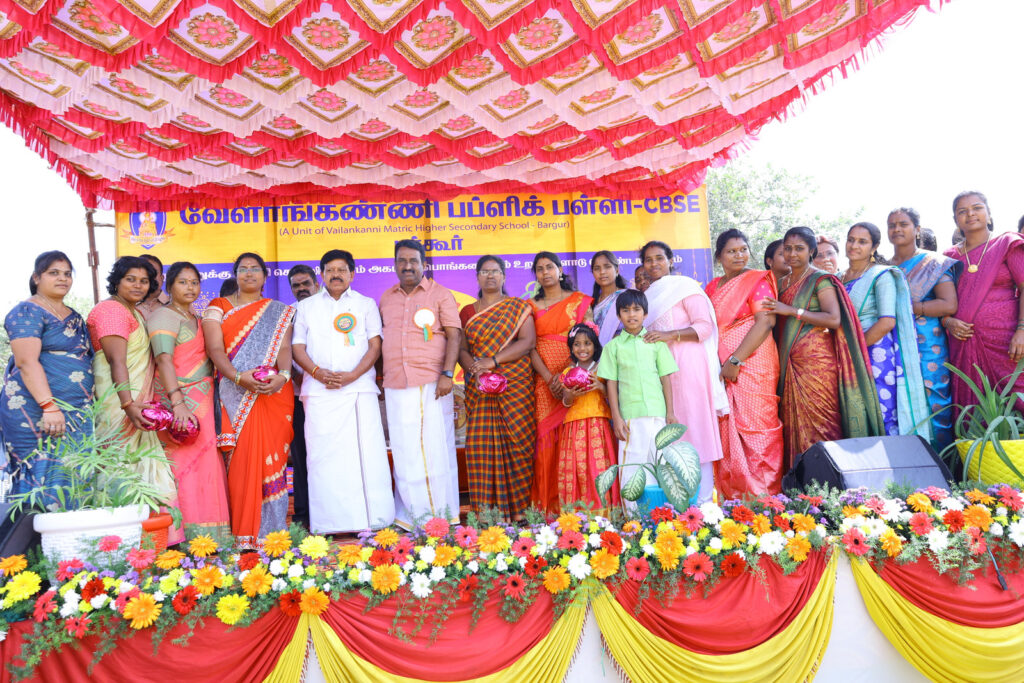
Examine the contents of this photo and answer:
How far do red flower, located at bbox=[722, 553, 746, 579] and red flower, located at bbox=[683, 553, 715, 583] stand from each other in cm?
6

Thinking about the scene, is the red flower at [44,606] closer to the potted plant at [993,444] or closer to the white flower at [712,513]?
the white flower at [712,513]

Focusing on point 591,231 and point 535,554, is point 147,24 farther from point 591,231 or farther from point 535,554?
point 591,231

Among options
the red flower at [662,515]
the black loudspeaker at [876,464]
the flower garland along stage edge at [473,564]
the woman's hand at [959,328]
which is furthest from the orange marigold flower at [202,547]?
the woman's hand at [959,328]

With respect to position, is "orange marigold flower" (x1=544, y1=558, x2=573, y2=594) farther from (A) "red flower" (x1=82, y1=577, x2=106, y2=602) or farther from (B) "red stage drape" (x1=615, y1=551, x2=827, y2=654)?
(A) "red flower" (x1=82, y1=577, x2=106, y2=602)

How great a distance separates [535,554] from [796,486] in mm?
1822

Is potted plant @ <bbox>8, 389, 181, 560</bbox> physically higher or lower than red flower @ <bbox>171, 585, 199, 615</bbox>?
higher

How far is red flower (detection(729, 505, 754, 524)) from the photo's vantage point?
2.73 meters

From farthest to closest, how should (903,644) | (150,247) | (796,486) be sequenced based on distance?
(150,247) < (796,486) < (903,644)

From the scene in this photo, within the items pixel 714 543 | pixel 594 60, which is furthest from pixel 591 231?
pixel 714 543

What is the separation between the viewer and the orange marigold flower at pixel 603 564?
8.09 feet

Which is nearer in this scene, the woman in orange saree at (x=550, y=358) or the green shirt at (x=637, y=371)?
the green shirt at (x=637, y=371)

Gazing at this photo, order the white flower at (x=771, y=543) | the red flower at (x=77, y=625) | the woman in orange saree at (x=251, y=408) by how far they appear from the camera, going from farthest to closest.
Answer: the woman in orange saree at (x=251, y=408) < the white flower at (x=771, y=543) < the red flower at (x=77, y=625)

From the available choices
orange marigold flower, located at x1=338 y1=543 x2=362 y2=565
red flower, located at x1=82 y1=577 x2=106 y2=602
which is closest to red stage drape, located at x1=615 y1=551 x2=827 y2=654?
orange marigold flower, located at x1=338 y1=543 x2=362 y2=565

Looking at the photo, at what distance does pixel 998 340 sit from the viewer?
4133 millimetres
